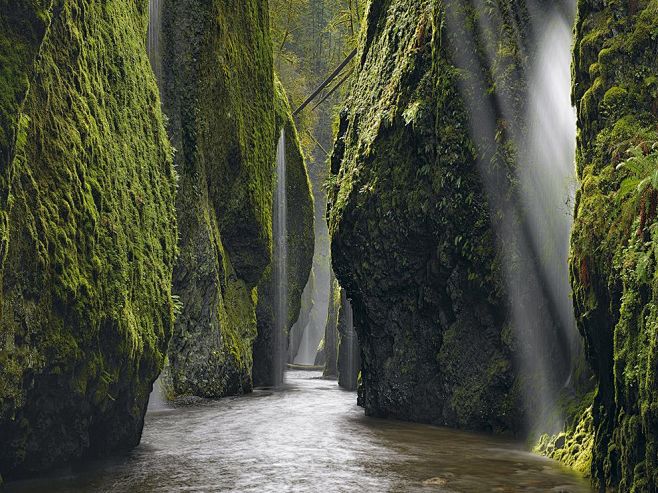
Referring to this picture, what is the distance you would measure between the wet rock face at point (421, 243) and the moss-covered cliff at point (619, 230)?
442cm

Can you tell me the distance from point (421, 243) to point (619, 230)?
7432mm

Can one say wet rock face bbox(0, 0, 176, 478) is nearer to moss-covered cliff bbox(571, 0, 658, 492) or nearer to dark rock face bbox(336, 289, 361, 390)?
moss-covered cliff bbox(571, 0, 658, 492)

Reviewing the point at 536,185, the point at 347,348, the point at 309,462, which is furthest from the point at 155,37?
the point at 347,348

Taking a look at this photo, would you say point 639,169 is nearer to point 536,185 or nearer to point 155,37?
point 536,185

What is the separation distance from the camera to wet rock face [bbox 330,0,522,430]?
12.9m

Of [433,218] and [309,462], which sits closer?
[309,462]

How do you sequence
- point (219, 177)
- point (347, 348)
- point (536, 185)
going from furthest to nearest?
1. point (347, 348)
2. point (219, 177)
3. point (536, 185)

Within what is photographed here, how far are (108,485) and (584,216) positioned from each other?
5370 millimetres

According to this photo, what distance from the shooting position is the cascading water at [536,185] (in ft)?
37.3

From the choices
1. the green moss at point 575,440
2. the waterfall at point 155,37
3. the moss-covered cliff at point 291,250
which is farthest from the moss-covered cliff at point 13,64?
the moss-covered cliff at point 291,250

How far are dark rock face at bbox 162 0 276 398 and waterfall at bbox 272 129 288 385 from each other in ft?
14.2

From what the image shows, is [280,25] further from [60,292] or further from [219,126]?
[60,292]

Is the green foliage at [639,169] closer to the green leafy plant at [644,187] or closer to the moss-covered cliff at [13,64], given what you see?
the green leafy plant at [644,187]

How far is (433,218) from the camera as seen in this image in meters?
13.8
